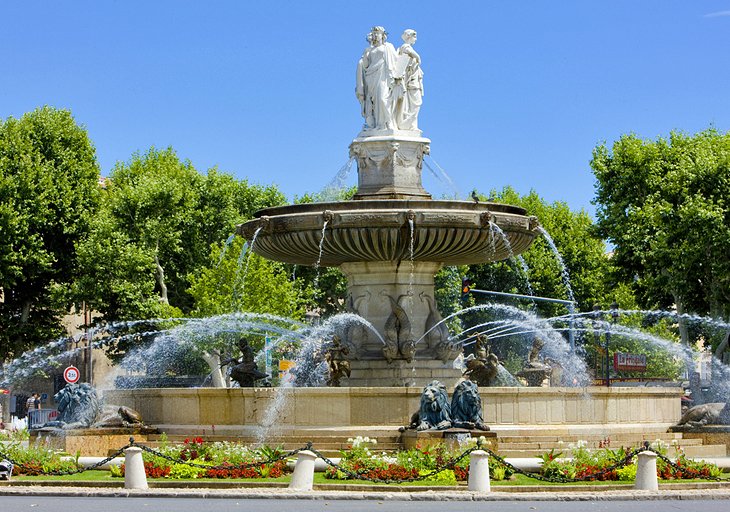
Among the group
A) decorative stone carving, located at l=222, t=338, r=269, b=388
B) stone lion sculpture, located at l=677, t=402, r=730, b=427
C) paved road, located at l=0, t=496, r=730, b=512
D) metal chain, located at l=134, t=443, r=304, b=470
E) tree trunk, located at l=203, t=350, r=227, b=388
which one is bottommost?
paved road, located at l=0, t=496, r=730, b=512

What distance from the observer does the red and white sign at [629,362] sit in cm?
6109

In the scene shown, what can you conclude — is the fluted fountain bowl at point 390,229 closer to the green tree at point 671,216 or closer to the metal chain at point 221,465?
the metal chain at point 221,465

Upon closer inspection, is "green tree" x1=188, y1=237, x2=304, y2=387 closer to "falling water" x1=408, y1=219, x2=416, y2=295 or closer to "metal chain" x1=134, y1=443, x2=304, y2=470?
"falling water" x1=408, y1=219, x2=416, y2=295

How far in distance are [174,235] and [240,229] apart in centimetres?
2760

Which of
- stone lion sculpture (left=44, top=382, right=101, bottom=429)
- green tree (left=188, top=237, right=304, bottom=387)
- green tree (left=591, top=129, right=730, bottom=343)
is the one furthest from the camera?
green tree (left=188, top=237, right=304, bottom=387)

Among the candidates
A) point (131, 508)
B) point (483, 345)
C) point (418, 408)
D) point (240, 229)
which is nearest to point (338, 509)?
point (131, 508)

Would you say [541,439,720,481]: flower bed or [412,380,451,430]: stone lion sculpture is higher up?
[412,380,451,430]: stone lion sculpture

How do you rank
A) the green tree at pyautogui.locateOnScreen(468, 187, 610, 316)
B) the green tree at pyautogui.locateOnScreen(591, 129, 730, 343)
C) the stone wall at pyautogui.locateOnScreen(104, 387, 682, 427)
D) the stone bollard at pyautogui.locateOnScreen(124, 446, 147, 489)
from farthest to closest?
the green tree at pyautogui.locateOnScreen(468, 187, 610, 316) < the green tree at pyautogui.locateOnScreen(591, 129, 730, 343) < the stone wall at pyautogui.locateOnScreen(104, 387, 682, 427) < the stone bollard at pyautogui.locateOnScreen(124, 446, 147, 489)

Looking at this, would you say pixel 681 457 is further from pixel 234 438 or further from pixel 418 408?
pixel 234 438

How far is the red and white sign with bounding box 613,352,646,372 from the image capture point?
61.1m

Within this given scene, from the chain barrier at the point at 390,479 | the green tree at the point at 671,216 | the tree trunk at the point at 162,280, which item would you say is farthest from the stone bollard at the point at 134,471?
the tree trunk at the point at 162,280

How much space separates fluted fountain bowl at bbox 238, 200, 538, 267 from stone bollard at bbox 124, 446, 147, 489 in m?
6.81

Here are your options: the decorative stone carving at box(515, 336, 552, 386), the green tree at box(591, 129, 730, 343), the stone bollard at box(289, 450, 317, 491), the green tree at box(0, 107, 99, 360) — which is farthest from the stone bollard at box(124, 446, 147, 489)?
the green tree at box(0, 107, 99, 360)

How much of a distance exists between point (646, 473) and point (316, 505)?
4458mm
